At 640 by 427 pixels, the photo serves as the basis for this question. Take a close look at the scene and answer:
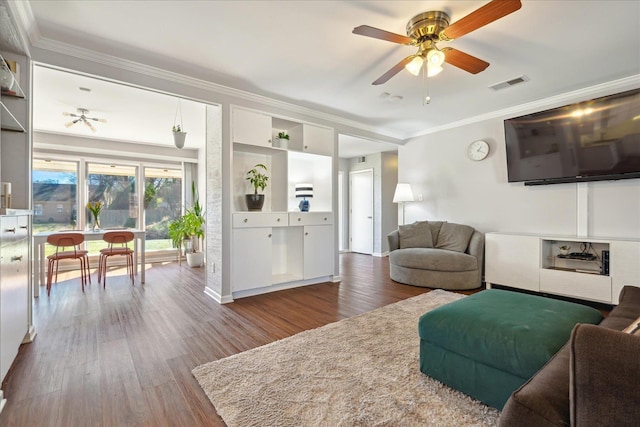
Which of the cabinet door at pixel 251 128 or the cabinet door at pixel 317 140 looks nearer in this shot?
the cabinet door at pixel 251 128

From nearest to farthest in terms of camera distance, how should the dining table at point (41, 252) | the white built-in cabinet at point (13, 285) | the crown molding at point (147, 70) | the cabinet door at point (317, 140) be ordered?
the white built-in cabinet at point (13, 285)
the crown molding at point (147, 70)
the dining table at point (41, 252)
the cabinet door at point (317, 140)

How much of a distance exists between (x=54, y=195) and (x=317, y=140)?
5.05 m

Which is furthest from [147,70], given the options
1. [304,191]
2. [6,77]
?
[304,191]

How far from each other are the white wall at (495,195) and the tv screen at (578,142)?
0.78 feet

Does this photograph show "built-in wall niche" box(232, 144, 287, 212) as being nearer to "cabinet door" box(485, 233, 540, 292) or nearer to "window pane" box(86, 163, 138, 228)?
"cabinet door" box(485, 233, 540, 292)

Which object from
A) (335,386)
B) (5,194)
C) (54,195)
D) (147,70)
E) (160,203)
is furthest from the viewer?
(160,203)

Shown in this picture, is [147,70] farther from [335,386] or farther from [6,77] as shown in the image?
[335,386]

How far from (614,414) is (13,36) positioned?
3642mm

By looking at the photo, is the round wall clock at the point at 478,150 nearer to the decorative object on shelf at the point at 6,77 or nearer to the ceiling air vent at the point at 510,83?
the ceiling air vent at the point at 510,83

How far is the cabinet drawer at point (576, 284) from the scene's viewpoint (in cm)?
306

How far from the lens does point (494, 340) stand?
148 centimetres

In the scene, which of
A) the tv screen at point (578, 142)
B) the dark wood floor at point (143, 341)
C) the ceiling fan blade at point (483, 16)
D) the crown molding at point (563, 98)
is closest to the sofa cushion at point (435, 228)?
the dark wood floor at point (143, 341)

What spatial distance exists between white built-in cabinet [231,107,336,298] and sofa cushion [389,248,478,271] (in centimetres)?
107

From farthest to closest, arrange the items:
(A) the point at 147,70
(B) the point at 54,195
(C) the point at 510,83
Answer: (B) the point at 54,195 < (C) the point at 510,83 < (A) the point at 147,70
